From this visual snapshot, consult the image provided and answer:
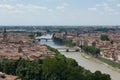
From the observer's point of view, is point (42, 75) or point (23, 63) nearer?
point (42, 75)

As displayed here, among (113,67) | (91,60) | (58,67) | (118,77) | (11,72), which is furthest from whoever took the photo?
(91,60)

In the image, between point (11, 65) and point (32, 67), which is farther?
point (11, 65)

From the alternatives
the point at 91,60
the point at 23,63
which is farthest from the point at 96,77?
the point at 91,60

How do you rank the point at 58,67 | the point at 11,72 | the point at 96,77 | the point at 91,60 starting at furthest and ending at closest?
1. the point at 91,60
2. the point at 11,72
3. the point at 58,67
4. the point at 96,77

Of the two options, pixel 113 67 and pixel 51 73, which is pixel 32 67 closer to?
pixel 51 73

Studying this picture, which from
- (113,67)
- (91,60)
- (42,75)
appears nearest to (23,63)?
(42,75)

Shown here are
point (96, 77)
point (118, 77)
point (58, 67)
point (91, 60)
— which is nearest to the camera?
point (96, 77)

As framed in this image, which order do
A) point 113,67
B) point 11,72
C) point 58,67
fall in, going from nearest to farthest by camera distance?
point 58,67
point 11,72
point 113,67

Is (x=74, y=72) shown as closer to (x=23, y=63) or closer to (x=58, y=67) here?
(x=58, y=67)
